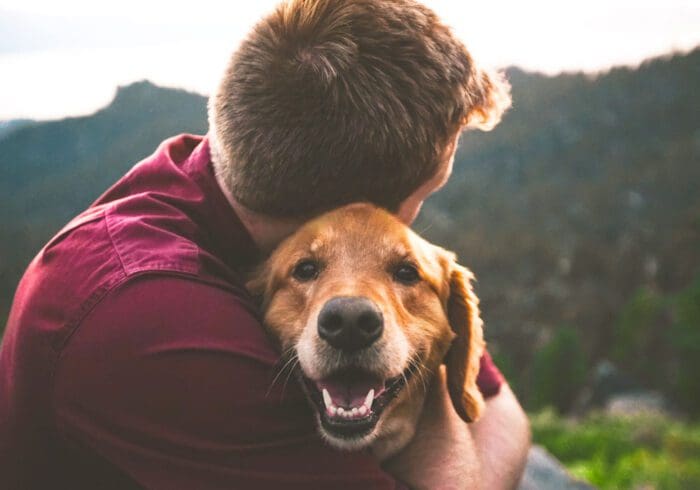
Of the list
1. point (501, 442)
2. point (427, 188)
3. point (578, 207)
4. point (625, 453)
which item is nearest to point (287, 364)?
point (427, 188)

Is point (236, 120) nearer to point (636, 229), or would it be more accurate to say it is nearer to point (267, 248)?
point (267, 248)

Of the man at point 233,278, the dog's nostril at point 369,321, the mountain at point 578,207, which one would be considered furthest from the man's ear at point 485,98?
the mountain at point 578,207

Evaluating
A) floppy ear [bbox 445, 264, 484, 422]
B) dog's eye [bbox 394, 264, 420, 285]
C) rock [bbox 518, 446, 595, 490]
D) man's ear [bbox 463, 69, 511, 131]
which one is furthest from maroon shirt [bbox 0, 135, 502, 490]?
rock [bbox 518, 446, 595, 490]

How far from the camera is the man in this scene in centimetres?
217

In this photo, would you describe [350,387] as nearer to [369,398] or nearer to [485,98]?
[369,398]

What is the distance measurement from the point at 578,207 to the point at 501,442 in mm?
107596

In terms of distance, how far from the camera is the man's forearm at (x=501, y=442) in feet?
10.6

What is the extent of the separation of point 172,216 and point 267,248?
0.71 meters

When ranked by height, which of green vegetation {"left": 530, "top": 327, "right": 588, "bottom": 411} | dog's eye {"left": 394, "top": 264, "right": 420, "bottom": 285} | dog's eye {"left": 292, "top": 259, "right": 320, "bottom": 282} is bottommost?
green vegetation {"left": 530, "top": 327, "right": 588, "bottom": 411}

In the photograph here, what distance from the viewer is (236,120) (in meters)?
2.72

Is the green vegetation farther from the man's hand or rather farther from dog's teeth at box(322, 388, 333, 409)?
dog's teeth at box(322, 388, 333, 409)

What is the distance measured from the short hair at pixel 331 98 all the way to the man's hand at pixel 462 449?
116 centimetres

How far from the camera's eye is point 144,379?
2.14 meters

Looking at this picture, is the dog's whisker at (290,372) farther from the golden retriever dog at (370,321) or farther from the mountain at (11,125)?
the mountain at (11,125)
